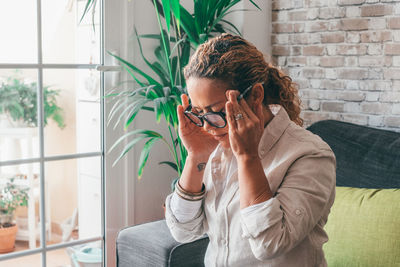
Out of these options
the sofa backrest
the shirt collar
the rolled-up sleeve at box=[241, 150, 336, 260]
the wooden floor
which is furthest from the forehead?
the wooden floor

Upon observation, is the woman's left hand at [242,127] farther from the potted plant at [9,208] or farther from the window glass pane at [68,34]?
the potted plant at [9,208]

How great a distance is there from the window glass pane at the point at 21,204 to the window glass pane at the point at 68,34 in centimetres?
57

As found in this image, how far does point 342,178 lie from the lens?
2.28 metres

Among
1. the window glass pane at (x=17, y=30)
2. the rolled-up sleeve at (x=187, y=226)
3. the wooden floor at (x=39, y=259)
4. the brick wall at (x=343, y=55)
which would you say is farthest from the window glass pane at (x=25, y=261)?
the brick wall at (x=343, y=55)

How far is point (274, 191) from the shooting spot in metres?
1.23

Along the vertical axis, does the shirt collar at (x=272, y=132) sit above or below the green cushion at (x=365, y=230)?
above

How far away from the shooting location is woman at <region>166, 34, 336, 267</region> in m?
1.16

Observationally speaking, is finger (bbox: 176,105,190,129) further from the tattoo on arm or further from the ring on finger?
the ring on finger

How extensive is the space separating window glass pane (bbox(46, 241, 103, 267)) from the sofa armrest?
0.47 metres

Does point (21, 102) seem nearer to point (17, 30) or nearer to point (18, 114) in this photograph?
point (18, 114)

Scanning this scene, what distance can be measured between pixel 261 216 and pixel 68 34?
1.81m

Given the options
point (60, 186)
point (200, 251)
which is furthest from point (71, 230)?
point (200, 251)

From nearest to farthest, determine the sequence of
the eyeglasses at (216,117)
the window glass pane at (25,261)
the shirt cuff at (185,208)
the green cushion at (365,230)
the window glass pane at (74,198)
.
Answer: the eyeglasses at (216,117), the shirt cuff at (185,208), the green cushion at (365,230), the window glass pane at (25,261), the window glass pane at (74,198)

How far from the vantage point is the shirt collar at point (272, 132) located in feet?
4.21
